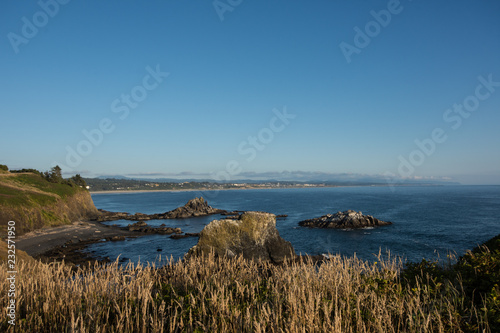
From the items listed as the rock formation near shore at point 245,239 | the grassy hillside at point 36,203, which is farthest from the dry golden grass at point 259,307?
the grassy hillside at point 36,203

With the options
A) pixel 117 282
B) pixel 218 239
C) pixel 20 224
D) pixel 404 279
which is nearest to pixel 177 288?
pixel 117 282

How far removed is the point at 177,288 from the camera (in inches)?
362

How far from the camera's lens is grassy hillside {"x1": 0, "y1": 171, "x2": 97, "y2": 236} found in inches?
A: 1585

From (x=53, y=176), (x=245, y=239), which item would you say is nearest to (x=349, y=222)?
(x=245, y=239)

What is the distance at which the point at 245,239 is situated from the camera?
24.1 metres

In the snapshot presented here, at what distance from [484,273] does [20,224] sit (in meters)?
52.8

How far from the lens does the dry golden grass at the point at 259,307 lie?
541 centimetres

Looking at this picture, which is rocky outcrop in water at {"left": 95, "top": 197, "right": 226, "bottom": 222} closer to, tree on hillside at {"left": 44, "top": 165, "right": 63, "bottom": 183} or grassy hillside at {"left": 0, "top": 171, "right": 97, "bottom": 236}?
grassy hillside at {"left": 0, "top": 171, "right": 97, "bottom": 236}

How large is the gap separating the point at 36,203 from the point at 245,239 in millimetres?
42586

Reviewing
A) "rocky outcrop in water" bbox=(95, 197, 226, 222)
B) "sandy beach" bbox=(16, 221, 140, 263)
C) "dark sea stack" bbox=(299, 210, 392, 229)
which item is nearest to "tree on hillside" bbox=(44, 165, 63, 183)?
"rocky outcrop in water" bbox=(95, 197, 226, 222)

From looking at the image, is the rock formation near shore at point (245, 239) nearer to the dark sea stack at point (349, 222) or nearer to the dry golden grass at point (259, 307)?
the dry golden grass at point (259, 307)

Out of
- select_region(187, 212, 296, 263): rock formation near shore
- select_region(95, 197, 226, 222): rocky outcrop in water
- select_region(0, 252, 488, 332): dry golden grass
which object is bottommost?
select_region(95, 197, 226, 222): rocky outcrop in water

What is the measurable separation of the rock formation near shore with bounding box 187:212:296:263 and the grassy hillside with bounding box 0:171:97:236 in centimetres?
3023

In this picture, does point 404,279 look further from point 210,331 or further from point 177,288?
point 177,288
